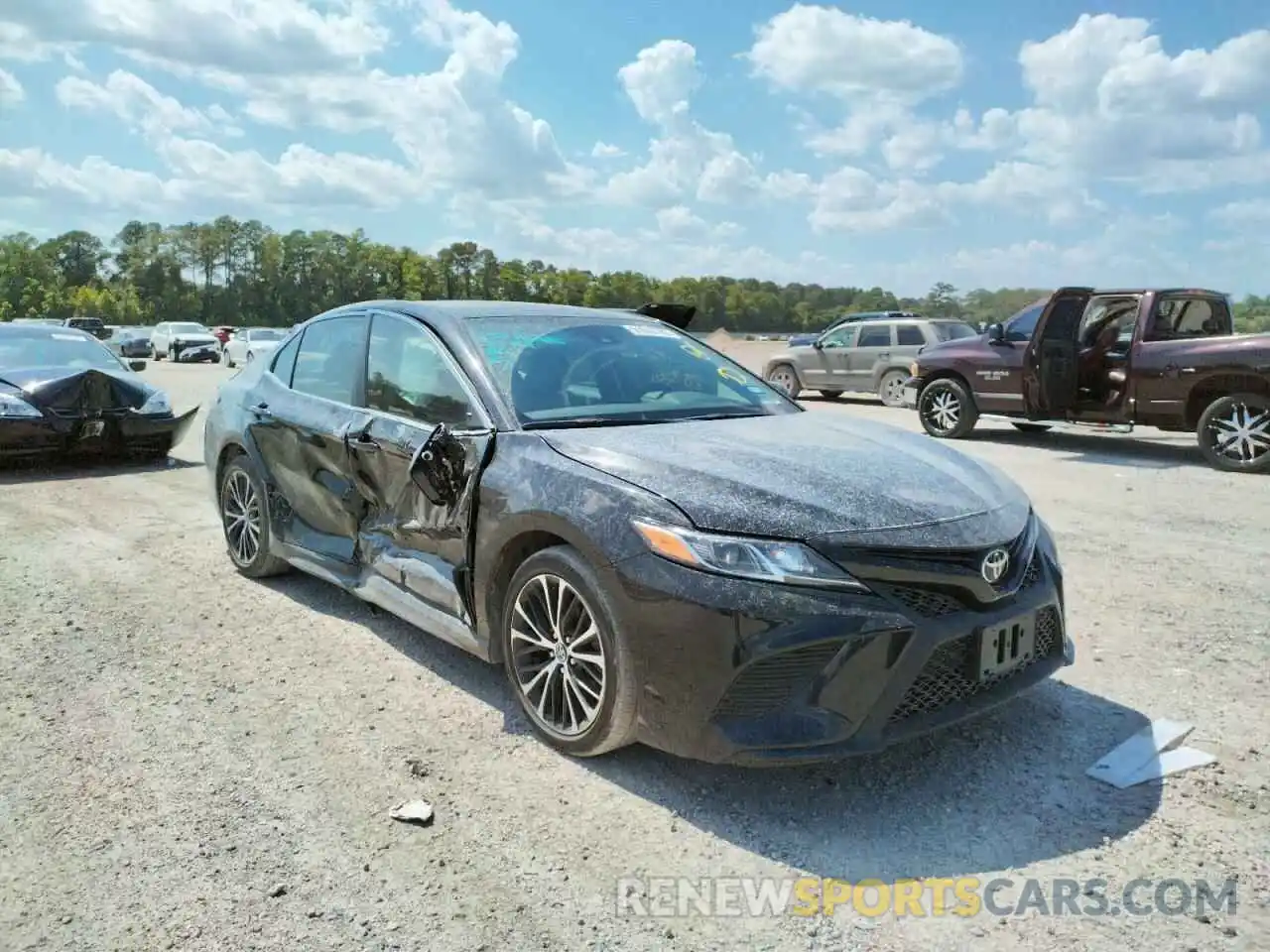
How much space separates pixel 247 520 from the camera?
5551mm

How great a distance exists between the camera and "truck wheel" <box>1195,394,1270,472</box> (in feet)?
32.2

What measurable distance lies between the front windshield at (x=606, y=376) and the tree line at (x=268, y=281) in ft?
255

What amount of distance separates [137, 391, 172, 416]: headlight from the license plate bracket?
913 cm

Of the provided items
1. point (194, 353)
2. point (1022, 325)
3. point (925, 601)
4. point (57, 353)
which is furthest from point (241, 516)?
point (194, 353)

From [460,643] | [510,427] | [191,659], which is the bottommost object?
[191,659]

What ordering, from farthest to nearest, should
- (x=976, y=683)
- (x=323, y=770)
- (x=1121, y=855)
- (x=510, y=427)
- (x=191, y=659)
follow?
(x=191, y=659) → (x=510, y=427) → (x=323, y=770) → (x=976, y=683) → (x=1121, y=855)

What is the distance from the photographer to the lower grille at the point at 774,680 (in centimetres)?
280

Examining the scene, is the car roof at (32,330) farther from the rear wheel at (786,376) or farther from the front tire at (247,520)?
the rear wheel at (786,376)

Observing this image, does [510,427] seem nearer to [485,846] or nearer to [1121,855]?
[485,846]

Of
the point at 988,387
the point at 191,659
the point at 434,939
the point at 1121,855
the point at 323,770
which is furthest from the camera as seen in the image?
the point at 988,387

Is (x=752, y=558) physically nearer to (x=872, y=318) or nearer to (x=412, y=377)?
(x=412, y=377)

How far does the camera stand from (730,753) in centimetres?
285

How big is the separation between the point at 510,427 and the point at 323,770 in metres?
1.38

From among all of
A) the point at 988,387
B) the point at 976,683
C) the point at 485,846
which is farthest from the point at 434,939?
the point at 988,387
